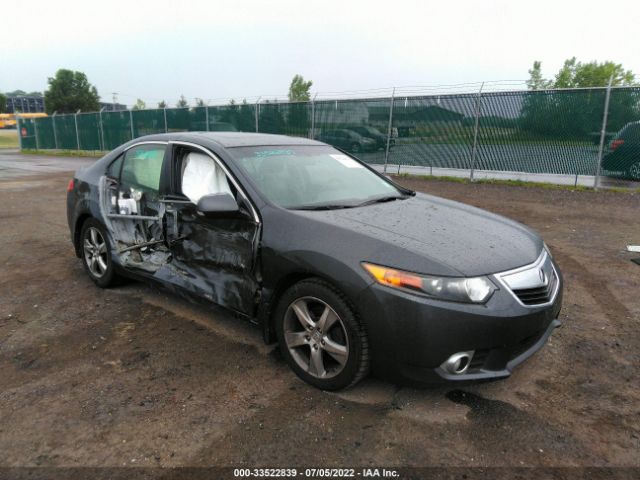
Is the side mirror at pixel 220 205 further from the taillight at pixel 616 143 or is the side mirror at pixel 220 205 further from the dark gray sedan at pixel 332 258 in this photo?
the taillight at pixel 616 143

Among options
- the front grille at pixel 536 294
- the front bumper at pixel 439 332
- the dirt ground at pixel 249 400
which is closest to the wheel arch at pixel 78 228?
the dirt ground at pixel 249 400

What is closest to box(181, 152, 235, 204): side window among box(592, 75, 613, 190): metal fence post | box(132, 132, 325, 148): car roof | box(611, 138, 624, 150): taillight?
box(132, 132, 325, 148): car roof

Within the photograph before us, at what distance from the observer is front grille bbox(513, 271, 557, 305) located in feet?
8.59

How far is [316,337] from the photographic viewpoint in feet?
9.27

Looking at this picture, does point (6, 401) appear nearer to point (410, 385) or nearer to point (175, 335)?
point (175, 335)

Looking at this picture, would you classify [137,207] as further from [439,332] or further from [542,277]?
[542,277]

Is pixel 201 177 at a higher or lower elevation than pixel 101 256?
higher

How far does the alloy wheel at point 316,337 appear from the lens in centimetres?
273

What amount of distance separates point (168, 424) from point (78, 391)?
0.73 m

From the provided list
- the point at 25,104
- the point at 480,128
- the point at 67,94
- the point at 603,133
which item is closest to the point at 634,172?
the point at 603,133

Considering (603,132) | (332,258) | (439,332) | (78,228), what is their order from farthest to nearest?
(603,132) < (78,228) < (332,258) < (439,332)

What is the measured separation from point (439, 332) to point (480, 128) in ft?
36.8

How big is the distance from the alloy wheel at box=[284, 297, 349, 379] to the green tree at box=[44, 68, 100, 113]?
201 ft

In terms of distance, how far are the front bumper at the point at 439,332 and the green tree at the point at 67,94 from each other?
203 ft
